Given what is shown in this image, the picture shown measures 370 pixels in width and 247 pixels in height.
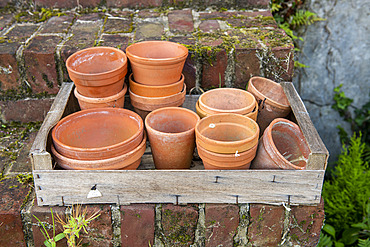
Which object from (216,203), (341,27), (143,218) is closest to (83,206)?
(143,218)

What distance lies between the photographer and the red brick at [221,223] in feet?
5.32

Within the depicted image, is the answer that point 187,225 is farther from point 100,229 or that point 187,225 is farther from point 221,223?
point 100,229

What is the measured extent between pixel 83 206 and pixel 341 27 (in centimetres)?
270

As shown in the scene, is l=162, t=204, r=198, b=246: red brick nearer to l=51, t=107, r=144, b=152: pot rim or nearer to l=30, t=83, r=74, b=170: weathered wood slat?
l=51, t=107, r=144, b=152: pot rim

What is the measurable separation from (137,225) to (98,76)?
747 mm

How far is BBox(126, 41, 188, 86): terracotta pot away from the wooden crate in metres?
0.56

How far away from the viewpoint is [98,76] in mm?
1799

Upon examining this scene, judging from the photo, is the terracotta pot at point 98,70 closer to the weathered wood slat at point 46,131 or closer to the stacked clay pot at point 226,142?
the weathered wood slat at point 46,131

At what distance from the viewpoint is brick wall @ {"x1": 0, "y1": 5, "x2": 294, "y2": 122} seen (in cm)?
213

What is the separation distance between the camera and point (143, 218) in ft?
5.34

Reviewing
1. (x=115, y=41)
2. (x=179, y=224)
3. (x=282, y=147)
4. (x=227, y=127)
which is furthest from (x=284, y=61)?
(x=179, y=224)

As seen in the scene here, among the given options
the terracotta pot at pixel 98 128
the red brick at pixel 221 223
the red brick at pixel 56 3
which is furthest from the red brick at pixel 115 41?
the red brick at pixel 221 223

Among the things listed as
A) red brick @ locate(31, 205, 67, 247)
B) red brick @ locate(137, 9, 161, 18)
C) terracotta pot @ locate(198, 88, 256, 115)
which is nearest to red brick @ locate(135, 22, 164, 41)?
red brick @ locate(137, 9, 161, 18)

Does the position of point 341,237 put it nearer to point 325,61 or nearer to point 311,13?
point 325,61
